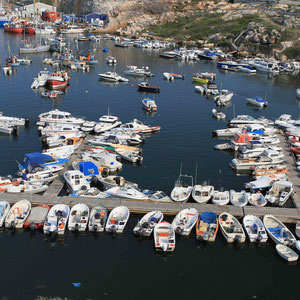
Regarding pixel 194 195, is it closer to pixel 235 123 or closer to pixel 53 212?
pixel 53 212

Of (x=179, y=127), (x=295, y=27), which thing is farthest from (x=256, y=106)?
(x=295, y=27)

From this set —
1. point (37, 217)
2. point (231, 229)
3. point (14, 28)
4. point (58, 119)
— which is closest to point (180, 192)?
point (231, 229)

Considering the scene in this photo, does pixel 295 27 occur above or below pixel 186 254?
above

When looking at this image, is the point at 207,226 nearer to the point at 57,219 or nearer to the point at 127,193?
the point at 127,193

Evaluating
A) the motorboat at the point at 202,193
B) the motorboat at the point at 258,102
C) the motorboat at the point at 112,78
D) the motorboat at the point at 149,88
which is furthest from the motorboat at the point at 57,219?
the motorboat at the point at 112,78

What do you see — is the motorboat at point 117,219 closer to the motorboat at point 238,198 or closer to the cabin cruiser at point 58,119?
the motorboat at point 238,198

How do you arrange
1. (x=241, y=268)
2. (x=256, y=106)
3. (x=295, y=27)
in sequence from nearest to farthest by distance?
(x=241, y=268), (x=256, y=106), (x=295, y=27)

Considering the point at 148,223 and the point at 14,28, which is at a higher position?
the point at 14,28
